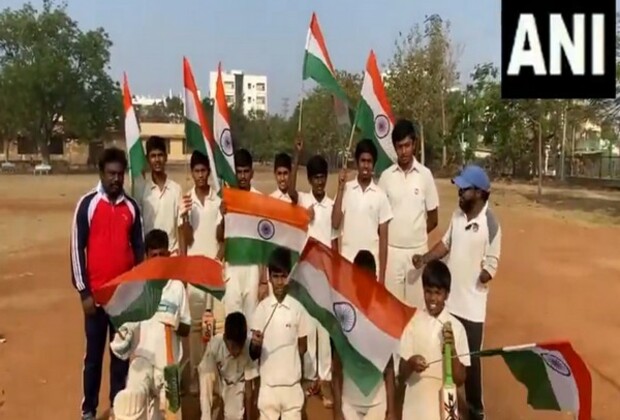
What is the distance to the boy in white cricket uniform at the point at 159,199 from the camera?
5680 mm

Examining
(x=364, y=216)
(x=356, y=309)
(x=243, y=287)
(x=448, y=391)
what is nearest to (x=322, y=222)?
(x=364, y=216)

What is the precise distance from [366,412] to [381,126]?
248cm

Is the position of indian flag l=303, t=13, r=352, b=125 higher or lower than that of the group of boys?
higher

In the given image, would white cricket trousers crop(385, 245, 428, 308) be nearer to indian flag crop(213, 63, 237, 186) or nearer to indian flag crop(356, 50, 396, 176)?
indian flag crop(356, 50, 396, 176)

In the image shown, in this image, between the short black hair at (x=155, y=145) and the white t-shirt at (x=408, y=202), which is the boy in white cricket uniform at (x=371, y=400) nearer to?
the white t-shirt at (x=408, y=202)

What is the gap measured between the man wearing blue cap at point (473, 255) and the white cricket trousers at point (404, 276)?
618mm

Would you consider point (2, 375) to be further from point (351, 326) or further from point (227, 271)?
point (351, 326)

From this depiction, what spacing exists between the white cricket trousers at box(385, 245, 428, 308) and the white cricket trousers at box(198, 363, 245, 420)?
135 centimetres

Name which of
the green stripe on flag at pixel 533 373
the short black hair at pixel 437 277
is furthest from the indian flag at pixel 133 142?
the green stripe on flag at pixel 533 373

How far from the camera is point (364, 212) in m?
5.68

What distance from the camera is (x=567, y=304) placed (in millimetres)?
9688

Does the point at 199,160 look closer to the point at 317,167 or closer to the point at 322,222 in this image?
the point at 317,167

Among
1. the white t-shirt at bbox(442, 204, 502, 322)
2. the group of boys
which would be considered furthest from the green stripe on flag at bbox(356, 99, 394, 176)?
the white t-shirt at bbox(442, 204, 502, 322)

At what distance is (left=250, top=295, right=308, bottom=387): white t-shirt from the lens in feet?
16.3
